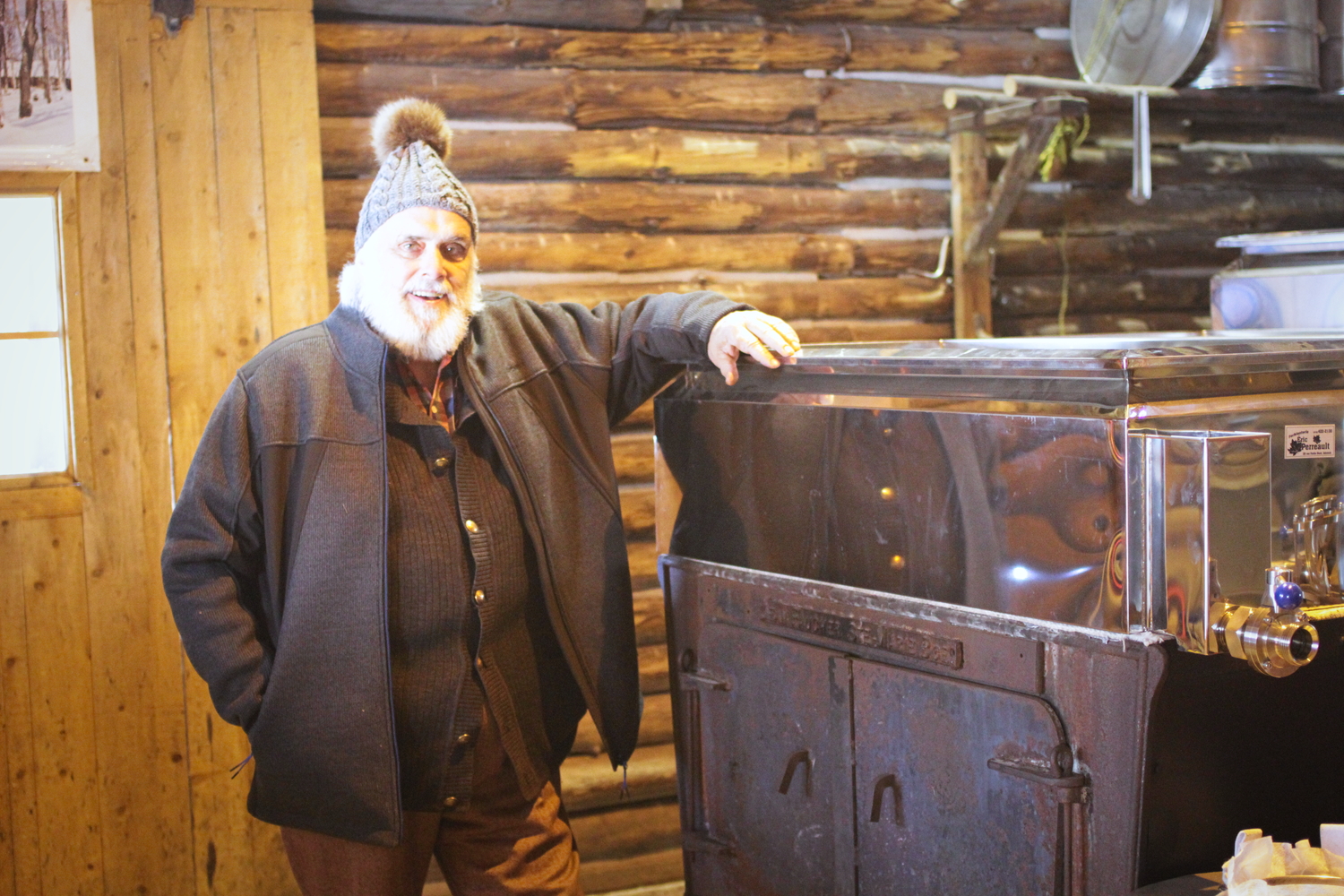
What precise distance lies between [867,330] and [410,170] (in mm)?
2245

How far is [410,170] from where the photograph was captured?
2.70 meters

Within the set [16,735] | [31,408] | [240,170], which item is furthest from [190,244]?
[16,735]

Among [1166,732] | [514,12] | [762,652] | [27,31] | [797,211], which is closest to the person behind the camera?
[1166,732]

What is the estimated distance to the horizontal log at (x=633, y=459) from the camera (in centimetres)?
424

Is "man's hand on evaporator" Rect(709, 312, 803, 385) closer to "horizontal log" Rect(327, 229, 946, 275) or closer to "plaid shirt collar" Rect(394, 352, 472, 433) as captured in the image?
"plaid shirt collar" Rect(394, 352, 472, 433)

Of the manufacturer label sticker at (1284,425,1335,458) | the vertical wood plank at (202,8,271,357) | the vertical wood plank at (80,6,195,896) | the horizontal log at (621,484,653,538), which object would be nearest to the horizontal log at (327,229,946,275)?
the vertical wood plank at (202,8,271,357)

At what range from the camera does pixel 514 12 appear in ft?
13.1

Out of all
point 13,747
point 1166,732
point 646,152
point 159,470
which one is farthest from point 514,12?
point 1166,732

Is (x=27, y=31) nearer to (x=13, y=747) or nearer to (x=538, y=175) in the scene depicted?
(x=538, y=175)

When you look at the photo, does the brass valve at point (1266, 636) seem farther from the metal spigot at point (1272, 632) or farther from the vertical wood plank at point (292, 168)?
the vertical wood plank at point (292, 168)

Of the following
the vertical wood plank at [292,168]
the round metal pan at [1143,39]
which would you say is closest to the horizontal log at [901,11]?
the round metal pan at [1143,39]

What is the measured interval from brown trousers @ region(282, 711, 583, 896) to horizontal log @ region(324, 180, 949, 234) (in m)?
2.03

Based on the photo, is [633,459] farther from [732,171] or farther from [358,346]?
[358,346]

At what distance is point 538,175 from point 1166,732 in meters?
2.81
